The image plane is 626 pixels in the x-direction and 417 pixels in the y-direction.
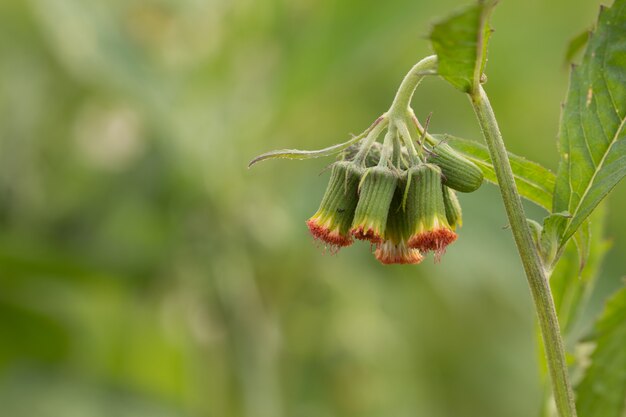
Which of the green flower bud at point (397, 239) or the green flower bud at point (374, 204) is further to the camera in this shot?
the green flower bud at point (397, 239)

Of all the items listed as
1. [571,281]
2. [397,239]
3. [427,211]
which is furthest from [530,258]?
[571,281]

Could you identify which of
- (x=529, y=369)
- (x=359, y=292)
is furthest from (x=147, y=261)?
(x=529, y=369)

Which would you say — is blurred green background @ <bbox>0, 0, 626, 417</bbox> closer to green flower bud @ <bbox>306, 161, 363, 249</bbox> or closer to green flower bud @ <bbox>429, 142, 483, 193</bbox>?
green flower bud @ <bbox>306, 161, 363, 249</bbox>

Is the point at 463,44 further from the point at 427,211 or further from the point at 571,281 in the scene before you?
the point at 571,281

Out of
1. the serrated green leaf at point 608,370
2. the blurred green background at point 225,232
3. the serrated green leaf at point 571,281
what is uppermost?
the blurred green background at point 225,232

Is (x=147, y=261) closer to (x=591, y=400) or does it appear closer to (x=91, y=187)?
(x=91, y=187)

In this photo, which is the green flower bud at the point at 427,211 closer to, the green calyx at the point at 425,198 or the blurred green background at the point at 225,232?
the green calyx at the point at 425,198

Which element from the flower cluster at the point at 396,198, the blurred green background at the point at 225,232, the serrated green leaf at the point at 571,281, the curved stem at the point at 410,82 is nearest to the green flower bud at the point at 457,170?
the flower cluster at the point at 396,198
